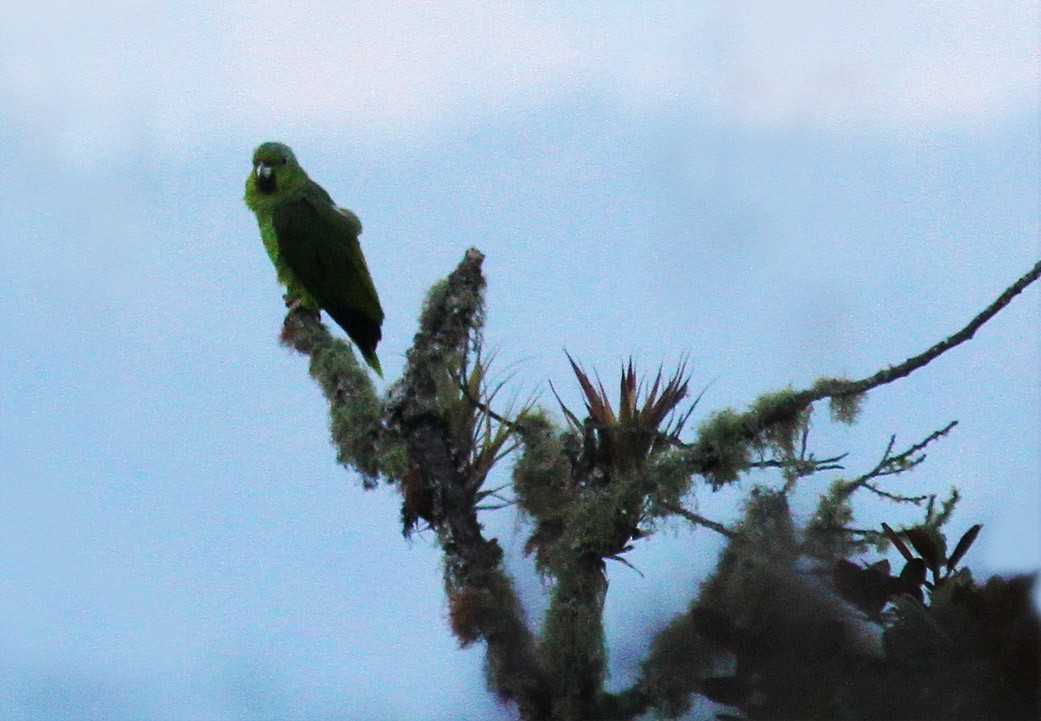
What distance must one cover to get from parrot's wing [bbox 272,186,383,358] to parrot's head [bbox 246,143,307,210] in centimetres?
39

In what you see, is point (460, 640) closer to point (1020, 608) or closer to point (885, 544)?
point (885, 544)

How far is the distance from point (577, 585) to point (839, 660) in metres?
1.18

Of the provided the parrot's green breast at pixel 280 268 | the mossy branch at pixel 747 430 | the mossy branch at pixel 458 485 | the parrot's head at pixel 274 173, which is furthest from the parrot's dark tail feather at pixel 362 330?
the mossy branch at pixel 747 430

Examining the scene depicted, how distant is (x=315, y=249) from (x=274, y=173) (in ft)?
2.60

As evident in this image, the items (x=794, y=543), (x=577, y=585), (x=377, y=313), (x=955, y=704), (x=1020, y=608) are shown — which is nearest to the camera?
(x=955, y=704)

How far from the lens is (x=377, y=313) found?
25.6 ft

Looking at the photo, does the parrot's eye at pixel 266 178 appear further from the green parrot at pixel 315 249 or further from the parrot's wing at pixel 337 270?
the parrot's wing at pixel 337 270

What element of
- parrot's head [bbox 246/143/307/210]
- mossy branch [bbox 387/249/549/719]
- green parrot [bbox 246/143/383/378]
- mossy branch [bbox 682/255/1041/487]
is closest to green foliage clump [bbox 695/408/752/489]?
mossy branch [bbox 682/255/1041/487]

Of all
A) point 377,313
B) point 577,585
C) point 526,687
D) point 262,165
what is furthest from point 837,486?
point 262,165

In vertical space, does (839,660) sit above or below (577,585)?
below

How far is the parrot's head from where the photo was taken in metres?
8.35

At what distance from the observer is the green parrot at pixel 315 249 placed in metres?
7.79

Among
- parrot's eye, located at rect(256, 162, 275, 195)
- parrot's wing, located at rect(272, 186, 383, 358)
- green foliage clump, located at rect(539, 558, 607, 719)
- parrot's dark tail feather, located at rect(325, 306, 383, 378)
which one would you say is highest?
parrot's eye, located at rect(256, 162, 275, 195)

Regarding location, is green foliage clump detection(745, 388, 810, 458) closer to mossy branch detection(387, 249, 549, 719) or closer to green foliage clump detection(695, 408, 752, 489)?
green foliage clump detection(695, 408, 752, 489)
